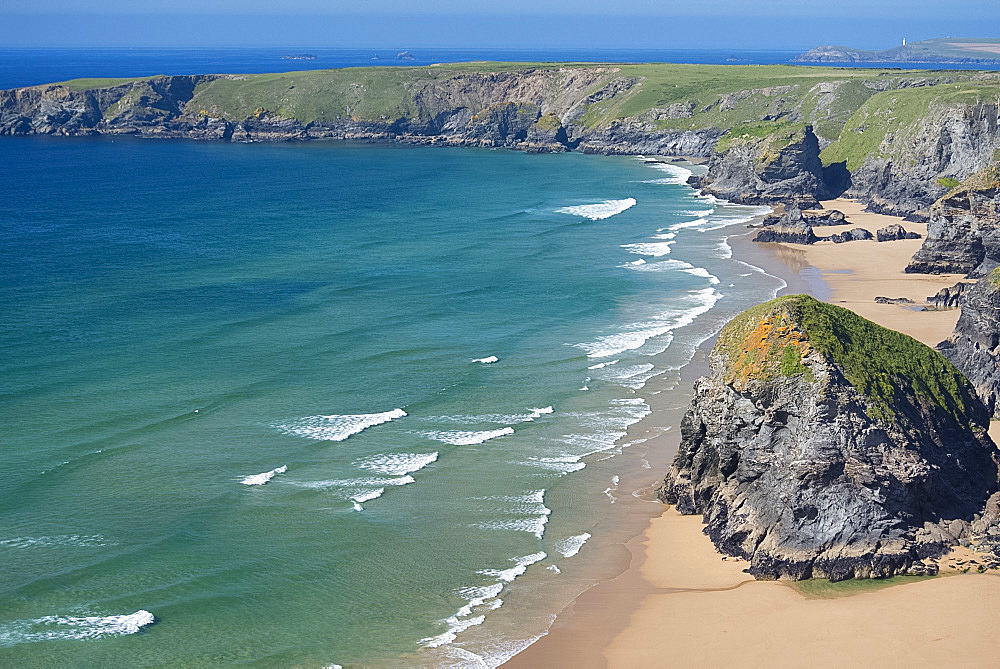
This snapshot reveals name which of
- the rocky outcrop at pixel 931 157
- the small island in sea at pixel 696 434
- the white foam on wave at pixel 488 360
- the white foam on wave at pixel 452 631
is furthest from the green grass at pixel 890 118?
the white foam on wave at pixel 452 631

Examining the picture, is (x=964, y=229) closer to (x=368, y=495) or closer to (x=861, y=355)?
(x=861, y=355)

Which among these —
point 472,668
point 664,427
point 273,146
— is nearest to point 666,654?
point 472,668

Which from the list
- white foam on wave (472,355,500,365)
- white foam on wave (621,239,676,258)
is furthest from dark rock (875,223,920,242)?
white foam on wave (472,355,500,365)

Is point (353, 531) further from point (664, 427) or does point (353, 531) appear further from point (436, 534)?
point (664, 427)

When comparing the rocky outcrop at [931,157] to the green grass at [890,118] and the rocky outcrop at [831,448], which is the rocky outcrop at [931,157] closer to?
the green grass at [890,118]

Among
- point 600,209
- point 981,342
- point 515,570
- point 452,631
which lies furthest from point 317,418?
point 600,209

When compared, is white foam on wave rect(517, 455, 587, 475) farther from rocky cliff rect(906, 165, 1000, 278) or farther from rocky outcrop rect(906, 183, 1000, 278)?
rocky outcrop rect(906, 183, 1000, 278)
